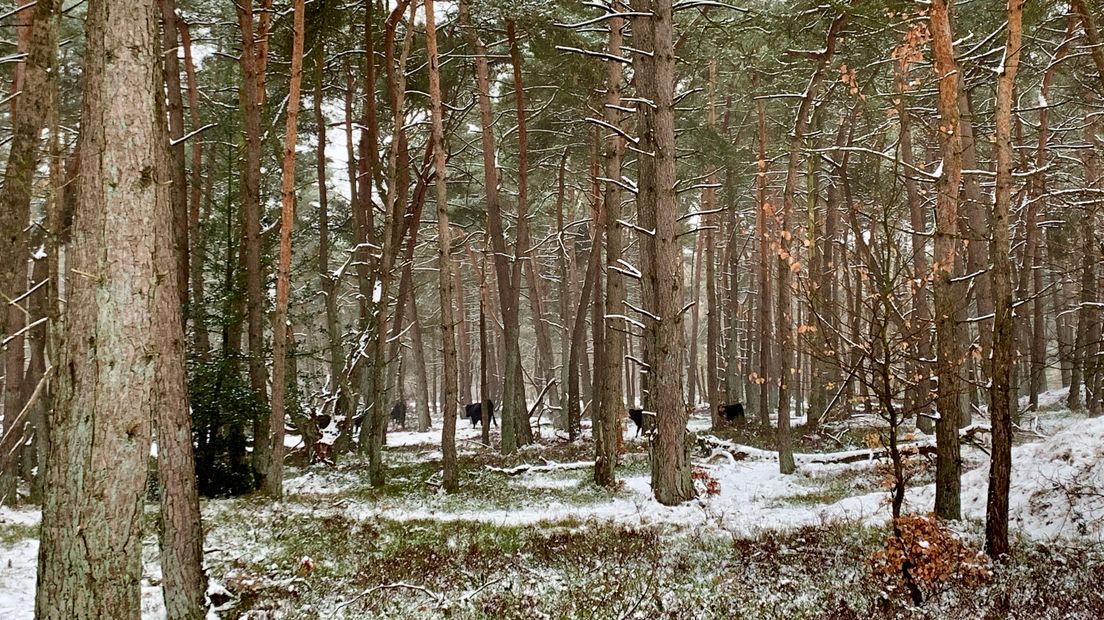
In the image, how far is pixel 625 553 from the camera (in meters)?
7.64

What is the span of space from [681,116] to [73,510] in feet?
55.1

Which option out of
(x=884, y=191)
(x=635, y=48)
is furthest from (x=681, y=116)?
(x=635, y=48)

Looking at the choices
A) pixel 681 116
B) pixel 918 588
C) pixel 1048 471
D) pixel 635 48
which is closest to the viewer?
pixel 918 588

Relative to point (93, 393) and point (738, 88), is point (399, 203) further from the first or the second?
point (738, 88)

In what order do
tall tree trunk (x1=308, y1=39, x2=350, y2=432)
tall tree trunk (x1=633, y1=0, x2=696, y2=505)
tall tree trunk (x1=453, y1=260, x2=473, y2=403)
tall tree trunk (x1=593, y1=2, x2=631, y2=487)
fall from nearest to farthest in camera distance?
1. tall tree trunk (x1=633, y1=0, x2=696, y2=505)
2. tall tree trunk (x1=593, y1=2, x2=631, y2=487)
3. tall tree trunk (x1=308, y1=39, x2=350, y2=432)
4. tall tree trunk (x1=453, y1=260, x2=473, y2=403)

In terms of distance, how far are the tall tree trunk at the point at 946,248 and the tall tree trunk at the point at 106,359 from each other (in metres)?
7.56

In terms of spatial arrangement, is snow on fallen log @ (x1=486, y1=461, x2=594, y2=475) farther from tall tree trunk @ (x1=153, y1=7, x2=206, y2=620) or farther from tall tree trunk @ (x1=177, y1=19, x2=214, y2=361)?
tall tree trunk @ (x1=153, y1=7, x2=206, y2=620)

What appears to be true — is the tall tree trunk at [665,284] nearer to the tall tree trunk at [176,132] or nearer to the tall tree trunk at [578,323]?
the tall tree trunk at [578,323]

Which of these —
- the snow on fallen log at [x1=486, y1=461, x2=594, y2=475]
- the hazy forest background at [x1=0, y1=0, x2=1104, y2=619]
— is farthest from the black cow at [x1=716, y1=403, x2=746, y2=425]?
the snow on fallen log at [x1=486, y1=461, x2=594, y2=475]

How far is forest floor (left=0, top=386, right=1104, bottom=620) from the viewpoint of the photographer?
6395 mm

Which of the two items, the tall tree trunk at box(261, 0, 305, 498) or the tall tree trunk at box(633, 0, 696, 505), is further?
the tall tree trunk at box(261, 0, 305, 498)

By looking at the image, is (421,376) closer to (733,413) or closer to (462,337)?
(462,337)

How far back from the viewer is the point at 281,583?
7.17 meters

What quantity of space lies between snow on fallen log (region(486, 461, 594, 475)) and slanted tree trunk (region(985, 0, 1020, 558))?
8683 millimetres
